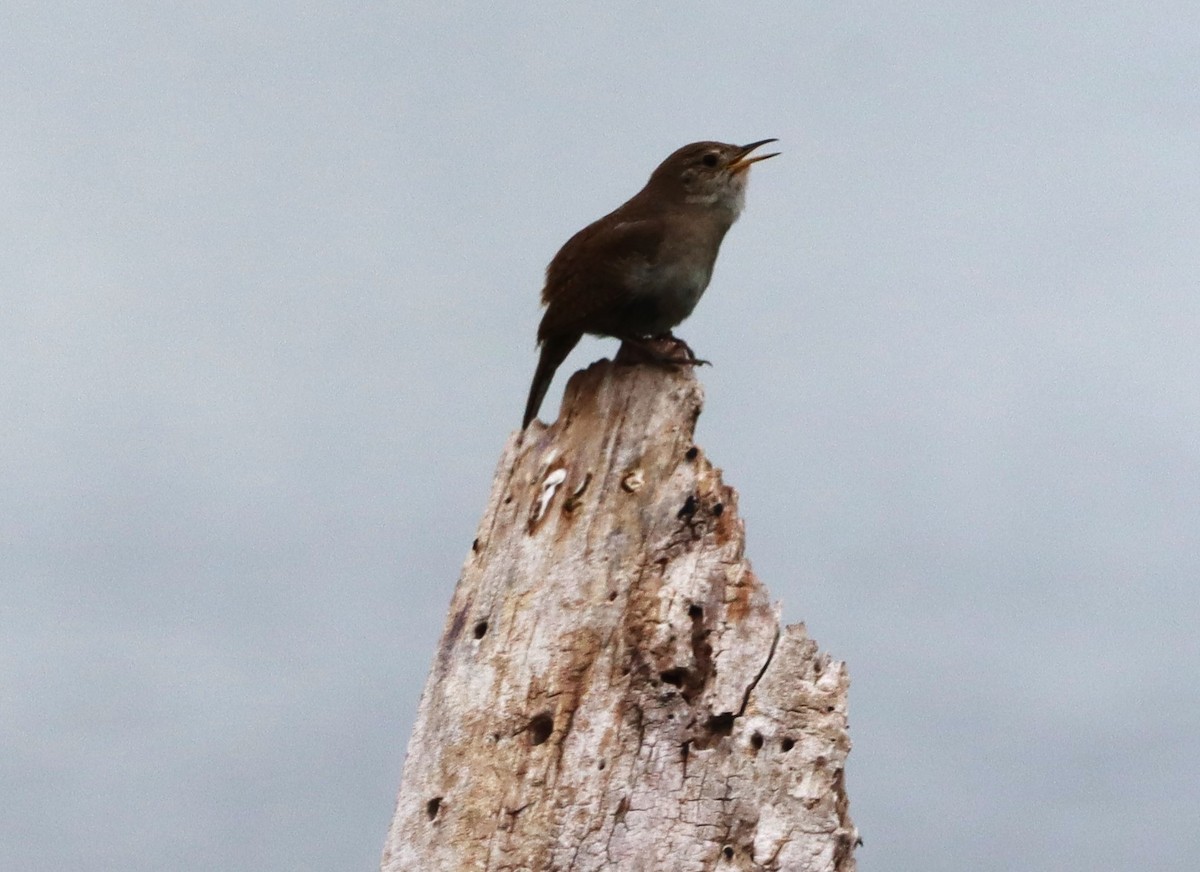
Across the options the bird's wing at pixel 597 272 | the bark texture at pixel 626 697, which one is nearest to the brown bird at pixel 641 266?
the bird's wing at pixel 597 272

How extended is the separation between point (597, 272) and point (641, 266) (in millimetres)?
193

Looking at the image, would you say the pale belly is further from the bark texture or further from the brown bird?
the bark texture

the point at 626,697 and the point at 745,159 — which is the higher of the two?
the point at 745,159

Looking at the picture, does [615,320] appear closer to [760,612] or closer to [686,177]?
[686,177]

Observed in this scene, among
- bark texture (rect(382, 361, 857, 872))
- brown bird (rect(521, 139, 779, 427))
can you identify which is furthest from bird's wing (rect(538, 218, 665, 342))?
bark texture (rect(382, 361, 857, 872))

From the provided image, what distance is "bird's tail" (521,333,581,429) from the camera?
695cm

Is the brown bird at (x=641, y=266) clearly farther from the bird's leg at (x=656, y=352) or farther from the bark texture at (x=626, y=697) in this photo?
the bark texture at (x=626, y=697)

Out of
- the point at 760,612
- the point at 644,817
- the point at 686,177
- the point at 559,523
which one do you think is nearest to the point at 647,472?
the point at 559,523

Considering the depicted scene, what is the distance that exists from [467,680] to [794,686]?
122 centimetres

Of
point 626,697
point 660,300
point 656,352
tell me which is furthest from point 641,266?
point 626,697

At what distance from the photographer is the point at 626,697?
17.7 ft

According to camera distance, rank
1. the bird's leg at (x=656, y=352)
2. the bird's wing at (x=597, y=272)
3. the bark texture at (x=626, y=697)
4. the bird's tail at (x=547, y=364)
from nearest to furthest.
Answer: the bark texture at (x=626, y=697)
the bird's leg at (x=656, y=352)
the bird's wing at (x=597, y=272)
the bird's tail at (x=547, y=364)

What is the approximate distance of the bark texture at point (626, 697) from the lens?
522 cm

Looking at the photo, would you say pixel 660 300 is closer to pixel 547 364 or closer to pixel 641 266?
pixel 641 266
